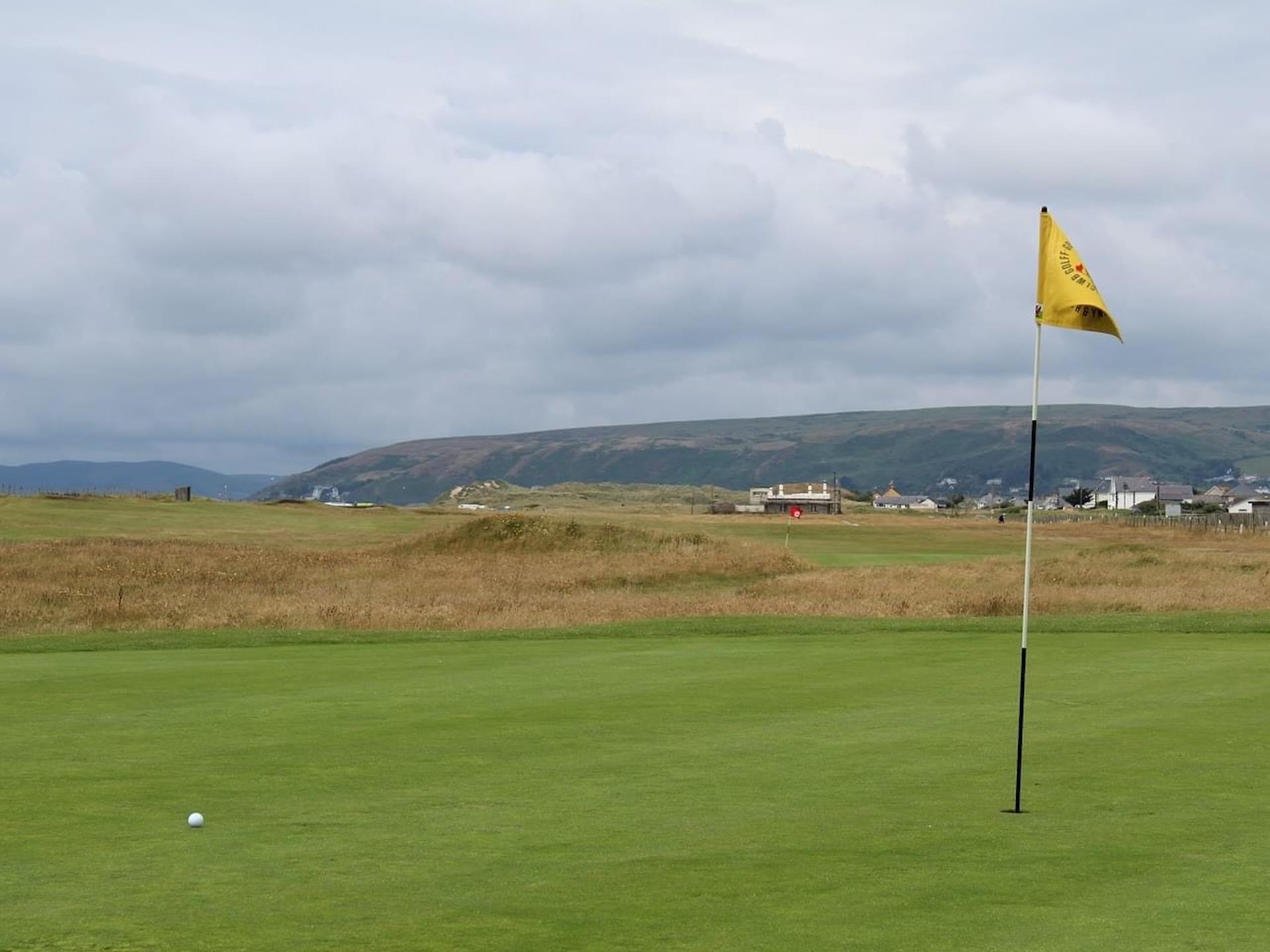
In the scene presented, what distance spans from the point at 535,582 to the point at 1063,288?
3996cm

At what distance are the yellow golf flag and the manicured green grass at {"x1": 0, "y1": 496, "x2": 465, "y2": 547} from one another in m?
67.3

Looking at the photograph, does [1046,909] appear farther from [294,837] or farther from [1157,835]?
[294,837]

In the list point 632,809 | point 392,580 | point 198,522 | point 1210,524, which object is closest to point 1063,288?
point 632,809

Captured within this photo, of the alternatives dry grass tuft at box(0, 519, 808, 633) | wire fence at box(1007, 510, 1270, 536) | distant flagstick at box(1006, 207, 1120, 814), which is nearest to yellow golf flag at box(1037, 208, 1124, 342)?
distant flagstick at box(1006, 207, 1120, 814)

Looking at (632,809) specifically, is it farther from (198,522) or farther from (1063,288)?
(198,522)

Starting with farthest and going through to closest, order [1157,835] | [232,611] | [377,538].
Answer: [377,538]
[232,611]
[1157,835]

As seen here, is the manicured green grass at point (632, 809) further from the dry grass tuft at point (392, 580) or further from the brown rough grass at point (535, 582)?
the brown rough grass at point (535, 582)

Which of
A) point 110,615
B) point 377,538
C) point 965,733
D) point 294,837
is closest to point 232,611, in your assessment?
point 110,615

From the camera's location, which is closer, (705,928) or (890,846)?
(705,928)

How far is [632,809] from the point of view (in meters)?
11.5

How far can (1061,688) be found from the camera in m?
19.6

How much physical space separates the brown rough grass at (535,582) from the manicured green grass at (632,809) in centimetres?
1612

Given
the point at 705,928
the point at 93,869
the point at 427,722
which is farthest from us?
the point at 427,722

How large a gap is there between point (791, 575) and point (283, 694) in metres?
38.6
